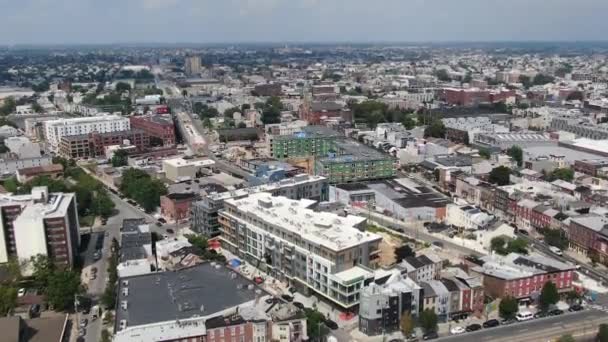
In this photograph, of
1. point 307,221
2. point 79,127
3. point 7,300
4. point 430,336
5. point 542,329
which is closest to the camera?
point 430,336

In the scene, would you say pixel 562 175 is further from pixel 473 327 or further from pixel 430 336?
pixel 430 336

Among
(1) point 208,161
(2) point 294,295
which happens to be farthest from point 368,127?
(2) point 294,295

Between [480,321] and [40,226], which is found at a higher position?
[40,226]

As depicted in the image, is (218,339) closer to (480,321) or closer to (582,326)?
(480,321)

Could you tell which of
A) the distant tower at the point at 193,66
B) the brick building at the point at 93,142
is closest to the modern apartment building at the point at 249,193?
the brick building at the point at 93,142

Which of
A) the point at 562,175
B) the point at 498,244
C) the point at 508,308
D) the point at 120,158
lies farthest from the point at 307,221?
the point at 120,158
